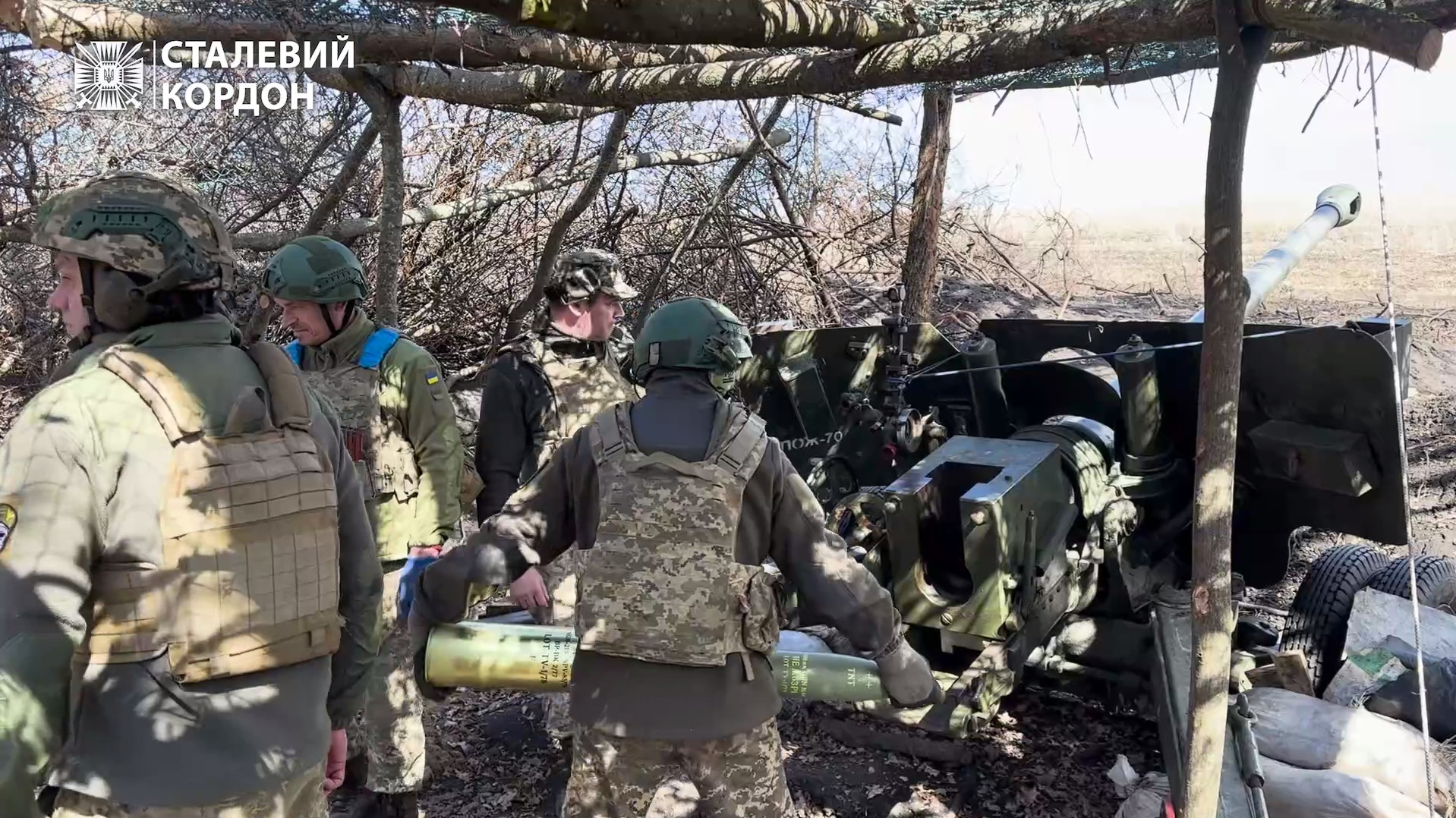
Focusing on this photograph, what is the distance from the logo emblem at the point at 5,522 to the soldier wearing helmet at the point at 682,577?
1.08 meters

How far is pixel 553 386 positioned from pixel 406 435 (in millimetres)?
532

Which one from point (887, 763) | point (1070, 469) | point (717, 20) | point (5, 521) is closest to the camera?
point (5, 521)

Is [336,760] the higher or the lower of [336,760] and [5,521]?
the lower

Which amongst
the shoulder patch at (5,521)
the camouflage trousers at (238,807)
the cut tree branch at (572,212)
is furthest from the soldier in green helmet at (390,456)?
the cut tree branch at (572,212)

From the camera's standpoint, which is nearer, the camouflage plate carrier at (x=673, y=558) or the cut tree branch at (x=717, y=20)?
the cut tree branch at (x=717, y=20)

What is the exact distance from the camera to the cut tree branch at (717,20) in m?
2.00

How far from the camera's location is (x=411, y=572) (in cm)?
346

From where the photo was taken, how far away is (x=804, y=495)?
2703 mm

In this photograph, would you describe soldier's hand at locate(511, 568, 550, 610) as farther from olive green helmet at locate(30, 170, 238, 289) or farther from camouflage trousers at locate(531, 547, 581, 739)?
olive green helmet at locate(30, 170, 238, 289)

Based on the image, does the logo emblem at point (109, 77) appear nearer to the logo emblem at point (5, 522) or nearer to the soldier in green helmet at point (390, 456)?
the soldier in green helmet at point (390, 456)

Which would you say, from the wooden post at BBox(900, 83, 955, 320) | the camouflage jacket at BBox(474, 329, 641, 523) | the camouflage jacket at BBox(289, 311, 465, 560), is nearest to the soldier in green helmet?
the camouflage jacket at BBox(289, 311, 465, 560)

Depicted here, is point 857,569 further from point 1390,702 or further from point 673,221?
point 673,221

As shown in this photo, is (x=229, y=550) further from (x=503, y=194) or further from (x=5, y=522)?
(x=503, y=194)

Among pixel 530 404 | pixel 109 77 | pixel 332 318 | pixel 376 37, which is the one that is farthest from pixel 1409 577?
pixel 109 77
